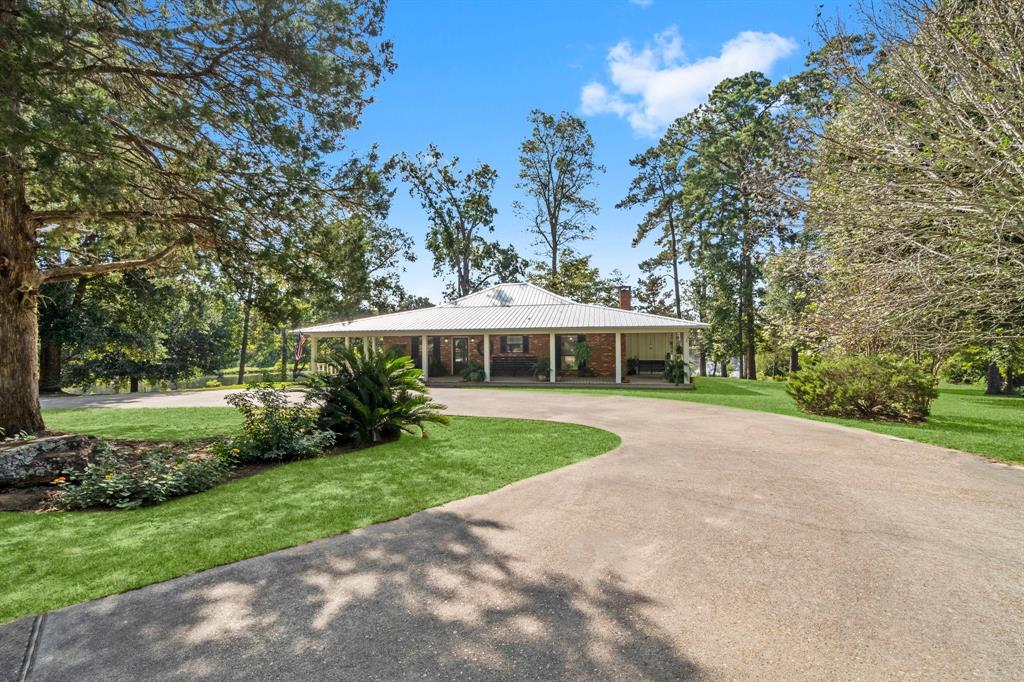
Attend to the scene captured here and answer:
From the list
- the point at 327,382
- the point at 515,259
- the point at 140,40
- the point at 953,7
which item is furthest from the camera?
the point at 515,259

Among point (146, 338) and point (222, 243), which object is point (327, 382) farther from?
point (146, 338)

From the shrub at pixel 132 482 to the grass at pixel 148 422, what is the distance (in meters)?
2.99

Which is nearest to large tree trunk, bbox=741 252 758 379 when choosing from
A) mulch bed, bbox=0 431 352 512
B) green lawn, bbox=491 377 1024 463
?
green lawn, bbox=491 377 1024 463

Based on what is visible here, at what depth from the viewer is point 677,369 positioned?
2041cm

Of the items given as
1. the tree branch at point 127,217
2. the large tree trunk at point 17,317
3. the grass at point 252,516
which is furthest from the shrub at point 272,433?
the large tree trunk at point 17,317

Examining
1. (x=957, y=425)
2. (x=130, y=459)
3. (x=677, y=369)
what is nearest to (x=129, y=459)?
(x=130, y=459)

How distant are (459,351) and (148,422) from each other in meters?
15.6

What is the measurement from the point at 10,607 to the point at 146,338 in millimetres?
23995

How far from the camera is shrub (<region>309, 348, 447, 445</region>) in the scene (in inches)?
325

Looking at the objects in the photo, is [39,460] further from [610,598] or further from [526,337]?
[526,337]

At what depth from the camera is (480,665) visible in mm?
2359

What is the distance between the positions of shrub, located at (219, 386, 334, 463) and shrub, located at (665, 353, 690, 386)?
16.4 metres

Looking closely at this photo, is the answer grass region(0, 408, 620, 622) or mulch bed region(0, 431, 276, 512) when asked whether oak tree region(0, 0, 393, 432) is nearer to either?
mulch bed region(0, 431, 276, 512)

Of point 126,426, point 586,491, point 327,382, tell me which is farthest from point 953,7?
point 126,426
